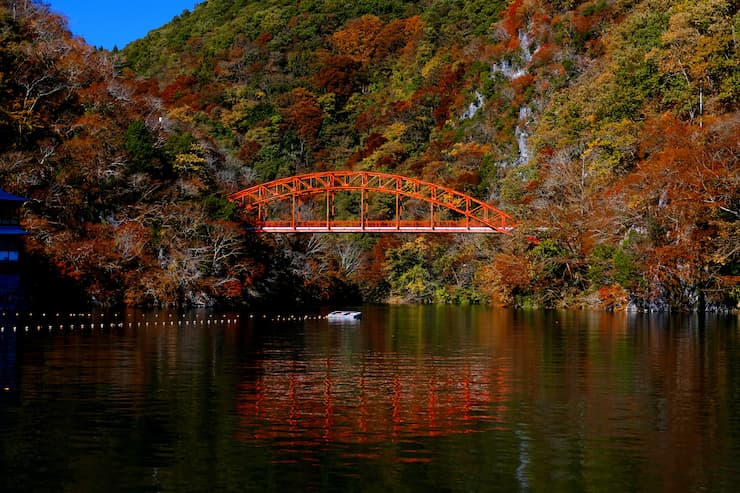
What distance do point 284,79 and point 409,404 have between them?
152 m

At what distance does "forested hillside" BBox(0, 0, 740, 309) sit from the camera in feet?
232

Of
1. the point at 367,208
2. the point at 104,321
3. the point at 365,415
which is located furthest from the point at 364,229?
the point at 365,415

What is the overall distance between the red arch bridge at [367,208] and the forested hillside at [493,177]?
2.72 meters

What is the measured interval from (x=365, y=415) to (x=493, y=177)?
9037 cm

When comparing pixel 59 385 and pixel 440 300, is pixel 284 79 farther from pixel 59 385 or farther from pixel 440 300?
pixel 59 385

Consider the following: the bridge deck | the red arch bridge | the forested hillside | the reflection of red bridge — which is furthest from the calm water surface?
the red arch bridge

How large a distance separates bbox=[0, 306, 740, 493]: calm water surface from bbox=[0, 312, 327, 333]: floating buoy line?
5361 mm

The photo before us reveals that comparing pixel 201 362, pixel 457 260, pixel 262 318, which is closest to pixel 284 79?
pixel 457 260

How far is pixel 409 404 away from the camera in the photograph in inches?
1043

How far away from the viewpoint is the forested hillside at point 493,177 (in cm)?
7081

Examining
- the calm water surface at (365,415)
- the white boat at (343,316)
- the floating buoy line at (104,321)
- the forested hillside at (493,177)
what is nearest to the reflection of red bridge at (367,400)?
the calm water surface at (365,415)

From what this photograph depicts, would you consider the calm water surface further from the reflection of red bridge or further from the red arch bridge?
the red arch bridge

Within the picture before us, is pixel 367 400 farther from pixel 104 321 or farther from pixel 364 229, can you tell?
pixel 364 229

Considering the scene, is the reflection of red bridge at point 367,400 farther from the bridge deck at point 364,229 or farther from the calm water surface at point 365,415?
the bridge deck at point 364,229
